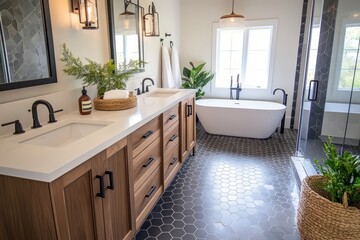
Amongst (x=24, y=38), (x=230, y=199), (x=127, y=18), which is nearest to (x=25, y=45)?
(x=24, y=38)

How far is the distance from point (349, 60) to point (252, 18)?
1961 millimetres

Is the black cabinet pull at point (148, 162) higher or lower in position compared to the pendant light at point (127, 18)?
lower

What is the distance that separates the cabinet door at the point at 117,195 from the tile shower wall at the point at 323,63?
264 cm

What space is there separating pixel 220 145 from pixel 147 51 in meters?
1.76

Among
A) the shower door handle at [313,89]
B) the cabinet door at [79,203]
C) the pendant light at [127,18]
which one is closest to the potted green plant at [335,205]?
the cabinet door at [79,203]

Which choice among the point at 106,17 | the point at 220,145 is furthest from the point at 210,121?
the point at 106,17

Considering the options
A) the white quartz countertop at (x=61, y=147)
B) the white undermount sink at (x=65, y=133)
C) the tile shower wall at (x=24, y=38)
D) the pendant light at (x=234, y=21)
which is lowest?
the white undermount sink at (x=65, y=133)

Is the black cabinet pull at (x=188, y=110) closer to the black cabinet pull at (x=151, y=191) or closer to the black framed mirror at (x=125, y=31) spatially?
the black framed mirror at (x=125, y=31)

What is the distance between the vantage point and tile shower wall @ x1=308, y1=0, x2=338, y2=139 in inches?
121

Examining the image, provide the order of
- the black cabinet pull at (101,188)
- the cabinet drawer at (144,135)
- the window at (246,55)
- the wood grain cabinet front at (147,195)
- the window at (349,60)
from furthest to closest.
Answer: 1. the window at (246,55)
2. the window at (349,60)
3. the wood grain cabinet front at (147,195)
4. the cabinet drawer at (144,135)
5. the black cabinet pull at (101,188)

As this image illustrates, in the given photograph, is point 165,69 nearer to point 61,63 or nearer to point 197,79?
point 197,79

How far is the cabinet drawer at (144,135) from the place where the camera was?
1.70 metres

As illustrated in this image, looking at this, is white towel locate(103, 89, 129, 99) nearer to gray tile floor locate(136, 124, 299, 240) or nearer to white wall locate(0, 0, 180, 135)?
white wall locate(0, 0, 180, 135)

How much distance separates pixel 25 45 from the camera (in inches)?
61.6
